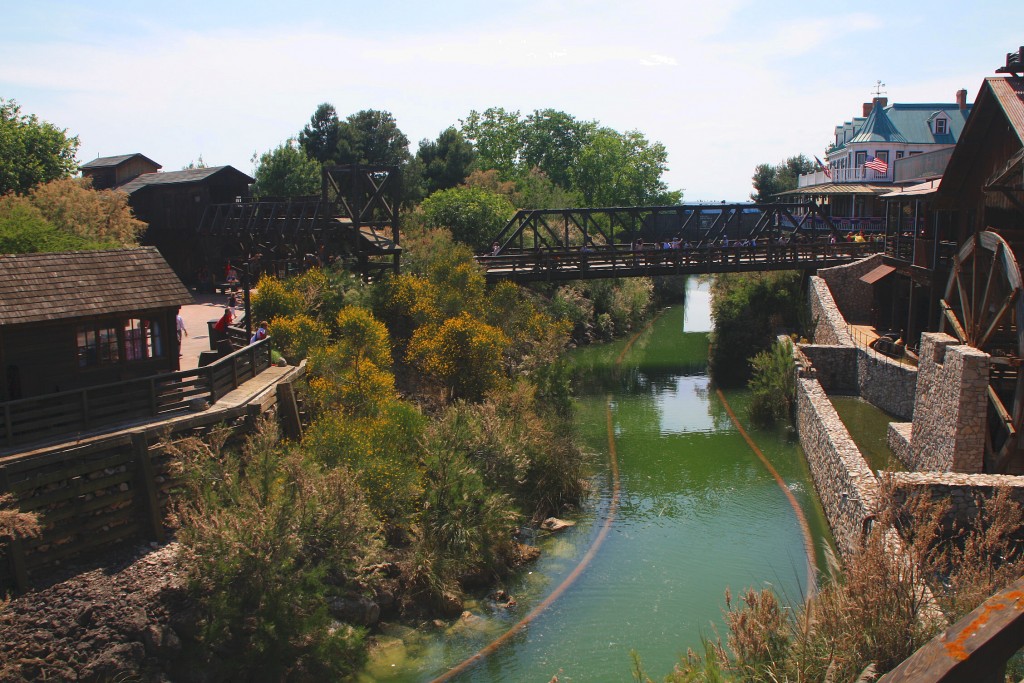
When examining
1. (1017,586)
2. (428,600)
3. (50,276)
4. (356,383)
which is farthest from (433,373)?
(1017,586)

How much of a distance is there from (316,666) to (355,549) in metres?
2.02

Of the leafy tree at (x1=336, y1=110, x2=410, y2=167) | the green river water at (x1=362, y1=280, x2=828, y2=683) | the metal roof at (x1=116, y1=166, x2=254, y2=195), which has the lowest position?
the green river water at (x1=362, y1=280, x2=828, y2=683)

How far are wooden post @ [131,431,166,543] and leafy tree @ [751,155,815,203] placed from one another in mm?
86970

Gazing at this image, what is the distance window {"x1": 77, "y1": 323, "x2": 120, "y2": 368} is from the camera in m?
17.6

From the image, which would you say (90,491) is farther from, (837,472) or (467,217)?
(467,217)

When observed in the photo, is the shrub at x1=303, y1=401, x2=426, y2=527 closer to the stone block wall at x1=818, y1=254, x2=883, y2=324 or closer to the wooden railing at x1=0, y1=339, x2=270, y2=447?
the wooden railing at x1=0, y1=339, x2=270, y2=447

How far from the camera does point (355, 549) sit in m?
15.1

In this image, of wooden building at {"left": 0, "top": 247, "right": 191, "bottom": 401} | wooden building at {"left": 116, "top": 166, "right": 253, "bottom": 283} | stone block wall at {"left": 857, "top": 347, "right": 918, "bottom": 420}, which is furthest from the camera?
wooden building at {"left": 116, "top": 166, "right": 253, "bottom": 283}

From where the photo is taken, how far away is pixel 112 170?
156ft

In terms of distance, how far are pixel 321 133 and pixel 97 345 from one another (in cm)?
6737

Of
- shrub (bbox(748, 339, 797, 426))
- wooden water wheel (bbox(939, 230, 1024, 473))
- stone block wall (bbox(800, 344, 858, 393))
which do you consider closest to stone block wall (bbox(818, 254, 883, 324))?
stone block wall (bbox(800, 344, 858, 393))

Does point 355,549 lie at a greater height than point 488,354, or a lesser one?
lesser

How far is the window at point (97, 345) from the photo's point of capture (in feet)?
57.7

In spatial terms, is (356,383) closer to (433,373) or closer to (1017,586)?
(433,373)
